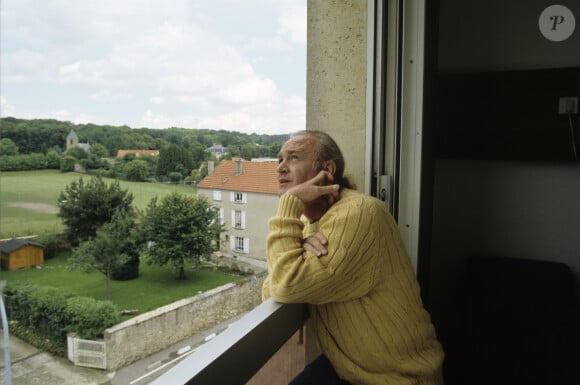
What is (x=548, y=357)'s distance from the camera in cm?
169

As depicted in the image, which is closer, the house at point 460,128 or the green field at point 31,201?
the green field at point 31,201

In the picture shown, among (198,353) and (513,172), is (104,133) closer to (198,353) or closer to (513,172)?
(198,353)

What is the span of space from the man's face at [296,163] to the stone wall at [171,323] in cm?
31

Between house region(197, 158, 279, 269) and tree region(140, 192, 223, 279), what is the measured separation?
43mm

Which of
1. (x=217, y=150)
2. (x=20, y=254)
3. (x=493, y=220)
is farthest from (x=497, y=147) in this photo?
(x=20, y=254)

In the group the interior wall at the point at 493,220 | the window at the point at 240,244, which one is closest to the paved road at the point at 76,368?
the window at the point at 240,244

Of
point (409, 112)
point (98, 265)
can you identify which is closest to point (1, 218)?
point (98, 265)

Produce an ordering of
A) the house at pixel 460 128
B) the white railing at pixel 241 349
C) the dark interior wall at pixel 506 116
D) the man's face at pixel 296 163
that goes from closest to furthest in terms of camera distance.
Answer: the white railing at pixel 241 349, the man's face at pixel 296 163, the house at pixel 460 128, the dark interior wall at pixel 506 116

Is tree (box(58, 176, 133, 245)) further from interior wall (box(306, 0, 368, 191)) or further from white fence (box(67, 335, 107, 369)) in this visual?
interior wall (box(306, 0, 368, 191))

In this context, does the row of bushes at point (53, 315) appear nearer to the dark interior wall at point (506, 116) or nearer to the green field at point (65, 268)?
the green field at point (65, 268)

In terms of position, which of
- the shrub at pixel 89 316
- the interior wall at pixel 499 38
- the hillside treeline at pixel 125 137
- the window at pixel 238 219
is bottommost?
the shrub at pixel 89 316

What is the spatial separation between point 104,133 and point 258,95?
48 centimetres

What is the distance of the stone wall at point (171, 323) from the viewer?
2.72 feet

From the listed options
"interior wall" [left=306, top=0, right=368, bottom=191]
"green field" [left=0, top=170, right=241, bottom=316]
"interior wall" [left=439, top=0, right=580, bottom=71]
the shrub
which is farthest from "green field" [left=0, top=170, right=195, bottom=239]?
"interior wall" [left=439, top=0, right=580, bottom=71]
